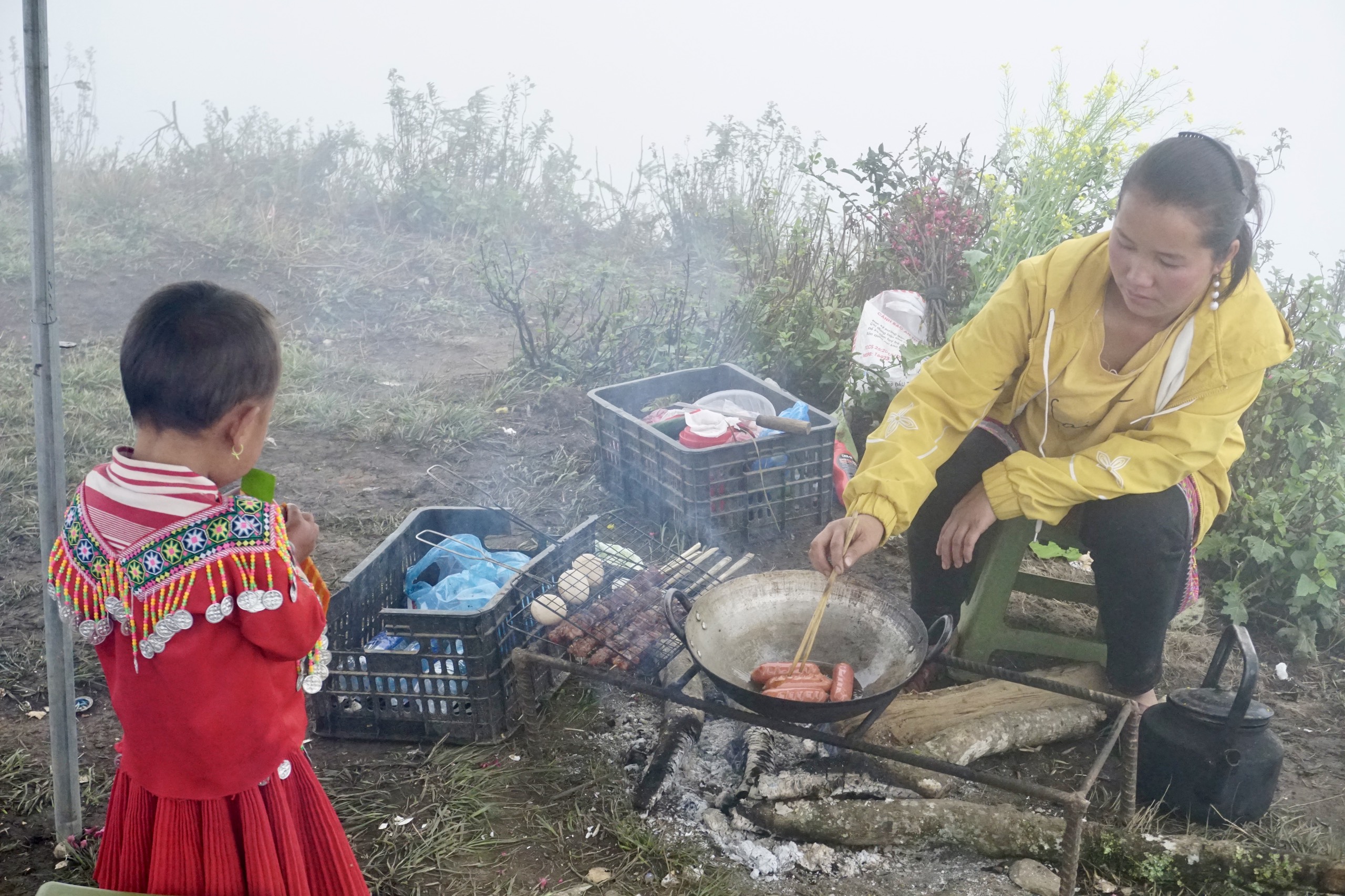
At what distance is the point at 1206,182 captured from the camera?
2.42m

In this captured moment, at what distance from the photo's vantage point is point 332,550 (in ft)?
13.9

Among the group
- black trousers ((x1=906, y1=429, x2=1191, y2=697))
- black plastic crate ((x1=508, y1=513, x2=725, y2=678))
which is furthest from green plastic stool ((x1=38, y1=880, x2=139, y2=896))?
black trousers ((x1=906, y1=429, x2=1191, y2=697))

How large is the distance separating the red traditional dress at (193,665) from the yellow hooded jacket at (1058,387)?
1.68 metres

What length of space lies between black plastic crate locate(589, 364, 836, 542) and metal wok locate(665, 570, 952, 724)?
3.79ft

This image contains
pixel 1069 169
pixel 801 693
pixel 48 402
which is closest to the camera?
pixel 48 402

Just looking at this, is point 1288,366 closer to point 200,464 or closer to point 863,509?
point 863,509

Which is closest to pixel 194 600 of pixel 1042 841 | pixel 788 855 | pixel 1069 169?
pixel 788 855

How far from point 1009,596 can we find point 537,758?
65.9 inches

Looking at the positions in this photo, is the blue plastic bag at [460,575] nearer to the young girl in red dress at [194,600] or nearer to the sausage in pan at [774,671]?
the sausage in pan at [774,671]

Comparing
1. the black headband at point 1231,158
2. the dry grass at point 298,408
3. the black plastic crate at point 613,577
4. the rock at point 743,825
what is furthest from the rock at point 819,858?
the dry grass at point 298,408

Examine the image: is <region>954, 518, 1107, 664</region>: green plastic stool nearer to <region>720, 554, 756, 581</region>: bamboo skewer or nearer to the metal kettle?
the metal kettle

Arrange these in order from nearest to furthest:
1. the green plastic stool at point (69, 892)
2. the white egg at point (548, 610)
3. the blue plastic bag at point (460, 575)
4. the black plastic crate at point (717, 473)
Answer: the green plastic stool at point (69, 892) → the white egg at point (548, 610) → the blue plastic bag at point (460, 575) → the black plastic crate at point (717, 473)

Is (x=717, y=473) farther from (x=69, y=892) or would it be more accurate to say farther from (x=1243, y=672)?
(x=69, y=892)

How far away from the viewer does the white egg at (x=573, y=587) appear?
10.6 feet
